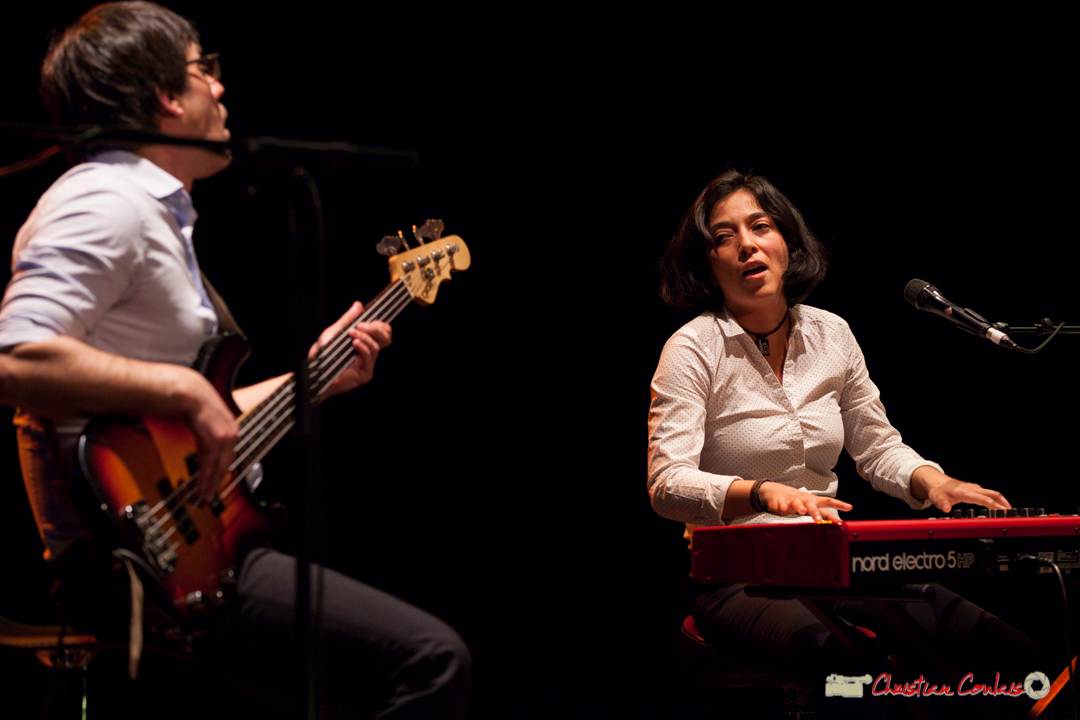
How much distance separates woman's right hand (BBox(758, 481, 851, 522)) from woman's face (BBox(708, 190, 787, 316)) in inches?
27.9

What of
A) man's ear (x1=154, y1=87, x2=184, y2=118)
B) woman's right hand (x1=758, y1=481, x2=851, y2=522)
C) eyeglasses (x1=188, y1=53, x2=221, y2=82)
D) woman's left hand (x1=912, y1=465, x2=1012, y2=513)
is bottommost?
woman's left hand (x1=912, y1=465, x2=1012, y2=513)

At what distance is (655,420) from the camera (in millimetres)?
2352

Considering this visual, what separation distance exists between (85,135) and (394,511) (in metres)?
2.32

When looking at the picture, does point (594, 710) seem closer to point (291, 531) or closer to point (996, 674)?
point (291, 531)

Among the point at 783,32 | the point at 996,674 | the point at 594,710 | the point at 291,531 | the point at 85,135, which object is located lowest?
Answer: the point at 594,710

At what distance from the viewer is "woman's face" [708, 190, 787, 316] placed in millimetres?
2531

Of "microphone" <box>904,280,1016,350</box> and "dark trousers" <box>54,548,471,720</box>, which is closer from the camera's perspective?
"dark trousers" <box>54,548,471,720</box>

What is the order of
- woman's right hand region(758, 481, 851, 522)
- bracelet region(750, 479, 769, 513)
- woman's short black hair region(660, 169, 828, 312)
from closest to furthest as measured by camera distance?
1. woman's right hand region(758, 481, 851, 522)
2. bracelet region(750, 479, 769, 513)
3. woman's short black hair region(660, 169, 828, 312)

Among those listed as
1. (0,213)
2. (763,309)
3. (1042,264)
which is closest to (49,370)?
(763,309)

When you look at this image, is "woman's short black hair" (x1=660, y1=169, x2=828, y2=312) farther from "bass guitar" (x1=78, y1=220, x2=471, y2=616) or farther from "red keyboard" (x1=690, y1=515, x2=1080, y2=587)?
"bass guitar" (x1=78, y1=220, x2=471, y2=616)

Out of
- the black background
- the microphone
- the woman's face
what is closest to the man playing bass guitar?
the woman's face

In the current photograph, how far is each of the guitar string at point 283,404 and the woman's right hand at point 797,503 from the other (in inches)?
37.1

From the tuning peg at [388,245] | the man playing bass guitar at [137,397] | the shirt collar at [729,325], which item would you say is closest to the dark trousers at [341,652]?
the man playing bass guitar at [137,397]

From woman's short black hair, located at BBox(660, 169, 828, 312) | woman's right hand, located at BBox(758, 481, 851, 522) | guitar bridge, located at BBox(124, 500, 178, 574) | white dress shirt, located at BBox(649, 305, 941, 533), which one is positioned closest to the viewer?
guitar bridge, located at BBox(124, 500, 178, 574)
